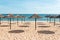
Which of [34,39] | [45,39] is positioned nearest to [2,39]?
[34,39]

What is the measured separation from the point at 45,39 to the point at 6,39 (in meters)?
2.53

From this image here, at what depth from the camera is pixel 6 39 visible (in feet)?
28.3

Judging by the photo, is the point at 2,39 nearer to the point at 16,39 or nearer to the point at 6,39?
the point at 6,39

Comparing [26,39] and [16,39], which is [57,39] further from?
[16,39]

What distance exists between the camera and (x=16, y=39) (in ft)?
28.2

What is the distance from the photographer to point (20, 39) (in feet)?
28.4

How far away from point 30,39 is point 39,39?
0.59m

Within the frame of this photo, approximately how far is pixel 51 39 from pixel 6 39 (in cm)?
292

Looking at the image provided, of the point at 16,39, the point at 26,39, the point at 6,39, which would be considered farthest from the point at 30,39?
the point at 6,39

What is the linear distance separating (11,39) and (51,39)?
259 cm

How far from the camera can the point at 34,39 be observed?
28.7 ft

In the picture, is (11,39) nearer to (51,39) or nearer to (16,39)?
(16,39)

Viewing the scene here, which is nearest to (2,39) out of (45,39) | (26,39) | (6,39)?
(6,39)

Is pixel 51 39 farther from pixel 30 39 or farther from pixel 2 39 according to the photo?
pixel 2 39
